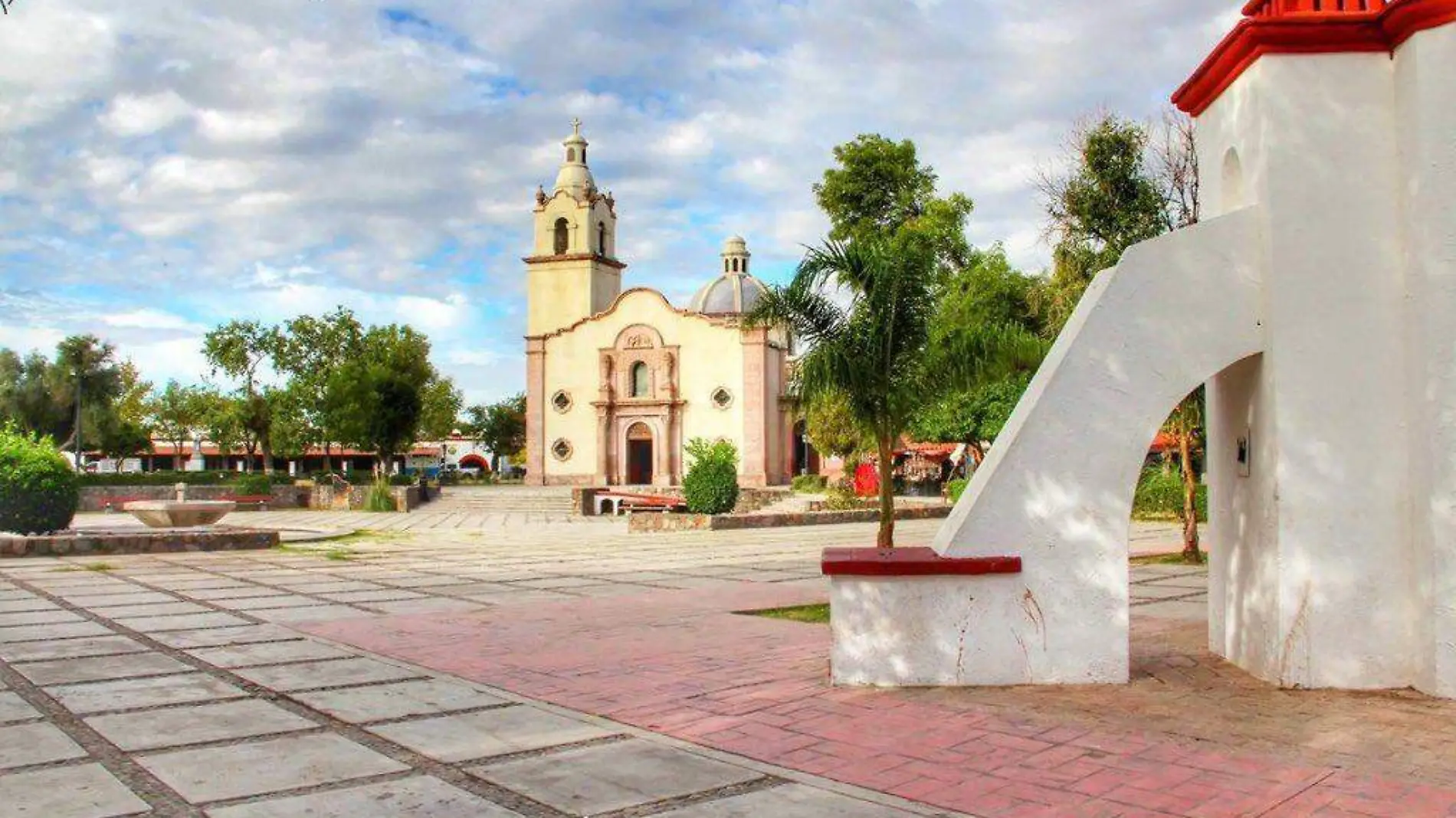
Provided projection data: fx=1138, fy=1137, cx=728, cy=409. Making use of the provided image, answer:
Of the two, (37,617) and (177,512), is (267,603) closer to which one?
(37,617)

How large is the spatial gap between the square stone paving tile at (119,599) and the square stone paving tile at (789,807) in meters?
7.95

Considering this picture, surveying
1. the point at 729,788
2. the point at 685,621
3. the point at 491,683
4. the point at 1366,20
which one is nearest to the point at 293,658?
the point at 491,683

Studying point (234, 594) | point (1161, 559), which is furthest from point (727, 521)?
point (234, 594)

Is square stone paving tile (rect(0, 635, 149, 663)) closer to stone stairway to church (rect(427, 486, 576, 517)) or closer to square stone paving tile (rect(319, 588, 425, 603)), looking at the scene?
square stone paving tile (rect(319, 588, 425, 603))

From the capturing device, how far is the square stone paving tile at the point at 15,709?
5.45m

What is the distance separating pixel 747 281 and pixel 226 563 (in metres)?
42.0

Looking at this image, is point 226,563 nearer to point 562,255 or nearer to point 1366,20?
point 1366,20

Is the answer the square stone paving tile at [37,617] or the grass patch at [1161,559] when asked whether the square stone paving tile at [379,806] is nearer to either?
the square stone paving tile at [37,617]

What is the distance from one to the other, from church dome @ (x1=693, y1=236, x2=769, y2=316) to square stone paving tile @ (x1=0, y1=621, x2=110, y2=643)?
144 feet

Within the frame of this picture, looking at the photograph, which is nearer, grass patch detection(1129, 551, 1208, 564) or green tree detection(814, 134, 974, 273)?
grass patch detection(1129, 551, 1208, 564)

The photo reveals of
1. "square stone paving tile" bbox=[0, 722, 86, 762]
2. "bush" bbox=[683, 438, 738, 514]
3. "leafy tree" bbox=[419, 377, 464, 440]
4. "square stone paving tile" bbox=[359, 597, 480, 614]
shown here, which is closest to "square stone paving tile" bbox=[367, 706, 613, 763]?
"square stone paving tile" bbox=[0, 722, 86, 762]

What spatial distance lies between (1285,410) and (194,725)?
555 centimetres

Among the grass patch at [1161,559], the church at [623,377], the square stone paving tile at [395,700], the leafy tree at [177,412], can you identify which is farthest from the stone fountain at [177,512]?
the leafy tree at [177,412]

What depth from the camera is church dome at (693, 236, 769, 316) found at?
53.9 m
